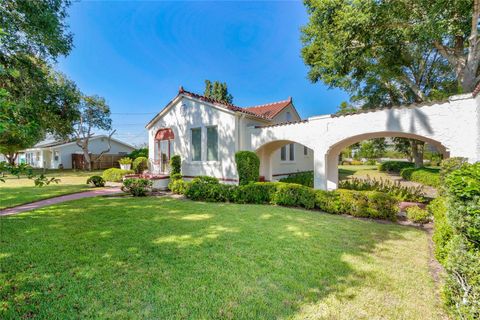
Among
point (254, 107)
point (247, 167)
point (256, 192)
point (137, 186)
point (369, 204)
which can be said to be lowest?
point (369, 204)

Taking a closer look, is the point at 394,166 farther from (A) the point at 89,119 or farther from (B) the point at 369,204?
(A) the point at 89,119

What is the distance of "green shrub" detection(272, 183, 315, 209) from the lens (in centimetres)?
962

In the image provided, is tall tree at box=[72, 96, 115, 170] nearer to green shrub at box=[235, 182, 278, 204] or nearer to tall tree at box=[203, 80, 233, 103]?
tall tree at box=[203, 80, 233, 103]

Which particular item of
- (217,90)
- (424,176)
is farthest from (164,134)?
(424,176)

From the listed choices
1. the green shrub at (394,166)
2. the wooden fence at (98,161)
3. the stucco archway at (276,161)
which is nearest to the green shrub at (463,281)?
the stucco archway at (276,161)

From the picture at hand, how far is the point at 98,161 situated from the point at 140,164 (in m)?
20.3

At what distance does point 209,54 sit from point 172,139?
1002 cm

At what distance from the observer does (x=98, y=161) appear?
34906mm

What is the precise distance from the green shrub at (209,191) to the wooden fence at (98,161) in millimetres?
Answer: 29106

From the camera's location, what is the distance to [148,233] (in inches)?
258

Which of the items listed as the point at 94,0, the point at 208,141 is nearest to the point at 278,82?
the point at 208,141

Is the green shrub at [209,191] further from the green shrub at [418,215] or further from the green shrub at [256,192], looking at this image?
the green shrub at [418,215]

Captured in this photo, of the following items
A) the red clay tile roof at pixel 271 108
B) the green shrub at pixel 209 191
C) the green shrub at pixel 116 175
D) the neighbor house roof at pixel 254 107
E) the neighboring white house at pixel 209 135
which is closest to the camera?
the green shrub at pixel 209 191

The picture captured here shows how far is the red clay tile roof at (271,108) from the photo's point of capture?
1759 cm
